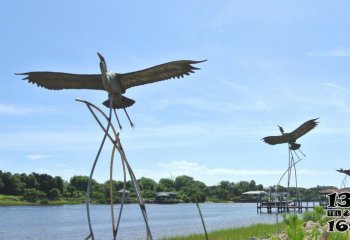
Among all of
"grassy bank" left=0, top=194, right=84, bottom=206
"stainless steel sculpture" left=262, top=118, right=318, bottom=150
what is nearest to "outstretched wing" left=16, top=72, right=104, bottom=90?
"stainless steel sculpture" left=262, top=118, right=318, bottom=150

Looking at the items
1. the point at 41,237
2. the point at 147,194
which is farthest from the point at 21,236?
the point at 147,194

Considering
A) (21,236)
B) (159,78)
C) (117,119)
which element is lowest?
(21,236)

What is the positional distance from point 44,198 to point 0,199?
300 inches

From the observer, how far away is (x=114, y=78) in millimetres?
5520

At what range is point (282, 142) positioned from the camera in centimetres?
1047

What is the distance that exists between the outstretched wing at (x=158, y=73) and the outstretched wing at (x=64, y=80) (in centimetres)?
37

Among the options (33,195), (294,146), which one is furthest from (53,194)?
(294,146)

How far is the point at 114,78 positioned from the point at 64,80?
0.73 meters

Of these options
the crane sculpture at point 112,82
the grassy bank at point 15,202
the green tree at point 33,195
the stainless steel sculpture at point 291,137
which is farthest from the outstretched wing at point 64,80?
the green tree at point 33,195

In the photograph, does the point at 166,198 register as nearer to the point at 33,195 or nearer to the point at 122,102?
the point at 33,195

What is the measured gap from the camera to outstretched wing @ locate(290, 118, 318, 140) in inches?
370

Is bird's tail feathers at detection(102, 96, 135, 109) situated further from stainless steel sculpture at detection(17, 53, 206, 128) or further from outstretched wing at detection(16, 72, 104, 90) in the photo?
outstretched wing at detection(16, 72, 104, 90)

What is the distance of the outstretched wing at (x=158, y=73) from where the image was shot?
5344 millimetres

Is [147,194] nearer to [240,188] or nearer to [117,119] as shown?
[240,188]
